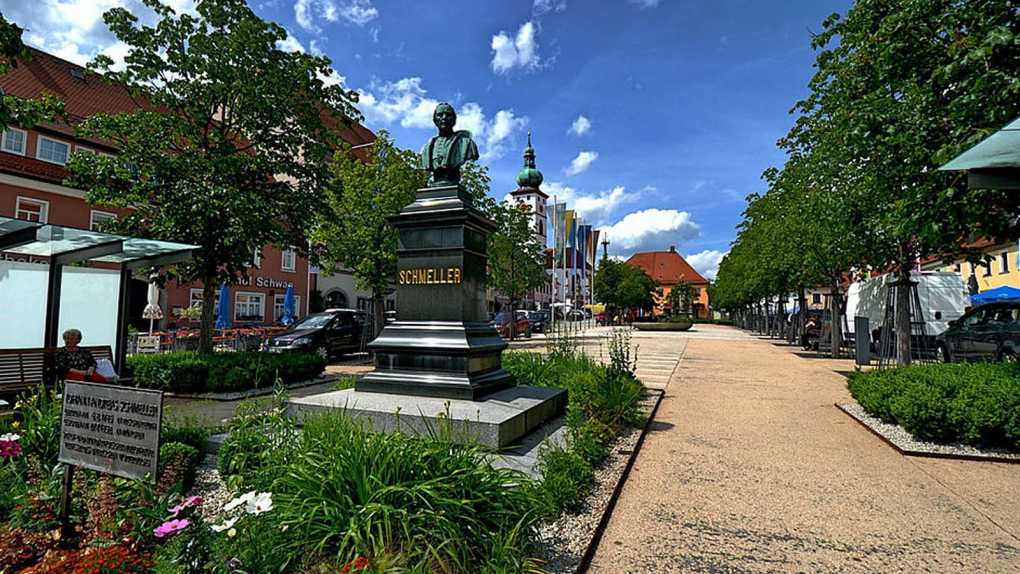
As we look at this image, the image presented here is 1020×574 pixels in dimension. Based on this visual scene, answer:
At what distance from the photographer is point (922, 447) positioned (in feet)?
19.5

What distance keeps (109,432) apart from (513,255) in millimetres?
25081

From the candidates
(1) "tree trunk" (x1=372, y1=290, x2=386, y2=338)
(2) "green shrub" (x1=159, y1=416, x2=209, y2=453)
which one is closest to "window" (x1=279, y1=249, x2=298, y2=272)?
(1) "tree trunk" (x1=372, y1=290, x2=386, y2=338)

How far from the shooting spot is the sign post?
2.68m

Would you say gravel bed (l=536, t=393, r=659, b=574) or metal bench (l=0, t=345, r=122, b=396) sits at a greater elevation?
metal bench (l=0, t=345, r=122, b=396)

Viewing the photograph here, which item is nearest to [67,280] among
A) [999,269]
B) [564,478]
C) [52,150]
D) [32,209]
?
[564,478]

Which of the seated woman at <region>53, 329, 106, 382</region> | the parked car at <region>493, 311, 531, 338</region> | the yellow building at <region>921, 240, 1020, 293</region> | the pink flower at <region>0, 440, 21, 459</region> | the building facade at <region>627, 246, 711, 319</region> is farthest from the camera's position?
the building facade at <region>627, 246, 711, 319</region>

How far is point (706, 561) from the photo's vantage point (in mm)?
3186

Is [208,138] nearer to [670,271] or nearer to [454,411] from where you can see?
[454,411]

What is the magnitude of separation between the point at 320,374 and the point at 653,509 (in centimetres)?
954

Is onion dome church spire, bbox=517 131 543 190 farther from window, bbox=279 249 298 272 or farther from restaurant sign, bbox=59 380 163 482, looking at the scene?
restaurant sign, bbox=59 380 163 482

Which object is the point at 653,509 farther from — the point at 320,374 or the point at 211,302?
the point at 211,302

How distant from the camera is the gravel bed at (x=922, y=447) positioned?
18.4 feet

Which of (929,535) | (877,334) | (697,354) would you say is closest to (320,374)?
(929,535)

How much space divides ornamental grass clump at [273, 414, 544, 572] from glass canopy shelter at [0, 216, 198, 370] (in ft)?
23.8
